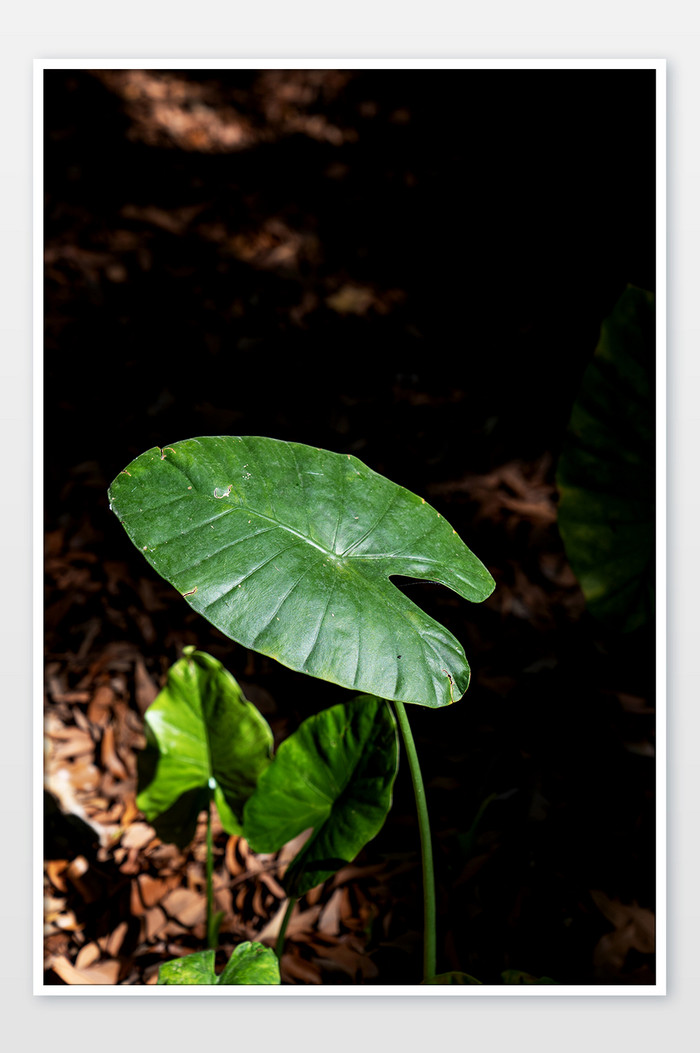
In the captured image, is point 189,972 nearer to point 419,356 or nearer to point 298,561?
point 298,561

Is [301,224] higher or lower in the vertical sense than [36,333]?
higher

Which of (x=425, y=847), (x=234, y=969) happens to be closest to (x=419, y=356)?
(x=425, y=847)

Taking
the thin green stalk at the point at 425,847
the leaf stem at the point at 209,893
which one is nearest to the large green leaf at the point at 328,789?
the thin green stalk at the point at 425,847

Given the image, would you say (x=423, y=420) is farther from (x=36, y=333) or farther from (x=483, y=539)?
(x=36, y=333)

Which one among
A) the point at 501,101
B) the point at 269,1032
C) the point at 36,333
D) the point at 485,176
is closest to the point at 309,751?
the point at 269,1032

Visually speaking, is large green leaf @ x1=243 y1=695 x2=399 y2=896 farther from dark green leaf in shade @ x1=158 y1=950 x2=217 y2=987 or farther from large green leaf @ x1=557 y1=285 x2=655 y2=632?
large green leaf @ x1=557 y1=285 x2=655 y2=632

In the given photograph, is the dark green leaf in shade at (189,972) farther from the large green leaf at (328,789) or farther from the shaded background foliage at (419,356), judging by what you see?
the shaded background foliage at (419,356)
